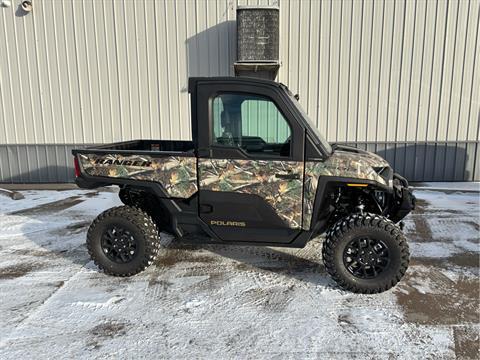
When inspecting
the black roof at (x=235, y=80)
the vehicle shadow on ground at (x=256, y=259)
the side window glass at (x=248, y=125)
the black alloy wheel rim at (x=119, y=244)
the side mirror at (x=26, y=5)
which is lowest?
the vehicle shadow on ground at (x=256, y=259)

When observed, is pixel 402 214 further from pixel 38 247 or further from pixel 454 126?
pixel 454 126

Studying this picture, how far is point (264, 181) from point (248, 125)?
1.90ft

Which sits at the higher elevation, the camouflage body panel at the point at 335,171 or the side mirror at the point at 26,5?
the side mirror at the point at 26,5

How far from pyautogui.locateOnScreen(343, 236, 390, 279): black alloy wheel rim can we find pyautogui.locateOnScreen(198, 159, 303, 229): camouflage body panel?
557mm

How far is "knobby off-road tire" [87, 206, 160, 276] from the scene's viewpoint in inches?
145

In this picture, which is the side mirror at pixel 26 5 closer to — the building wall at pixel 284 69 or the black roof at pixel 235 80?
the building wall at pixel 284 69

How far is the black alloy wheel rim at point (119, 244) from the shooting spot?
3734mm

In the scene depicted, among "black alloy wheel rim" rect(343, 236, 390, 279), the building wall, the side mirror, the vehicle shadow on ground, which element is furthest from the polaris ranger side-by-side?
the side mirror

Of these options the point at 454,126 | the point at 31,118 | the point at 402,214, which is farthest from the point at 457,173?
the point at 31,118

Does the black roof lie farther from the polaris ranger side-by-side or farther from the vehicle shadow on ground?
the vehicle shadow on ground

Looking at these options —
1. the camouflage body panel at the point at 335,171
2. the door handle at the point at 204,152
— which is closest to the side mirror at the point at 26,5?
the door handle at the point at 204,152

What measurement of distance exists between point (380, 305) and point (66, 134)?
8.52 m

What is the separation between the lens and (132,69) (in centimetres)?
861

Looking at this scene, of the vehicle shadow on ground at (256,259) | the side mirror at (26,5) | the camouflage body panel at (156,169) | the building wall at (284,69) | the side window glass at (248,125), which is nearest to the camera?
the side window glass at (248,125)
